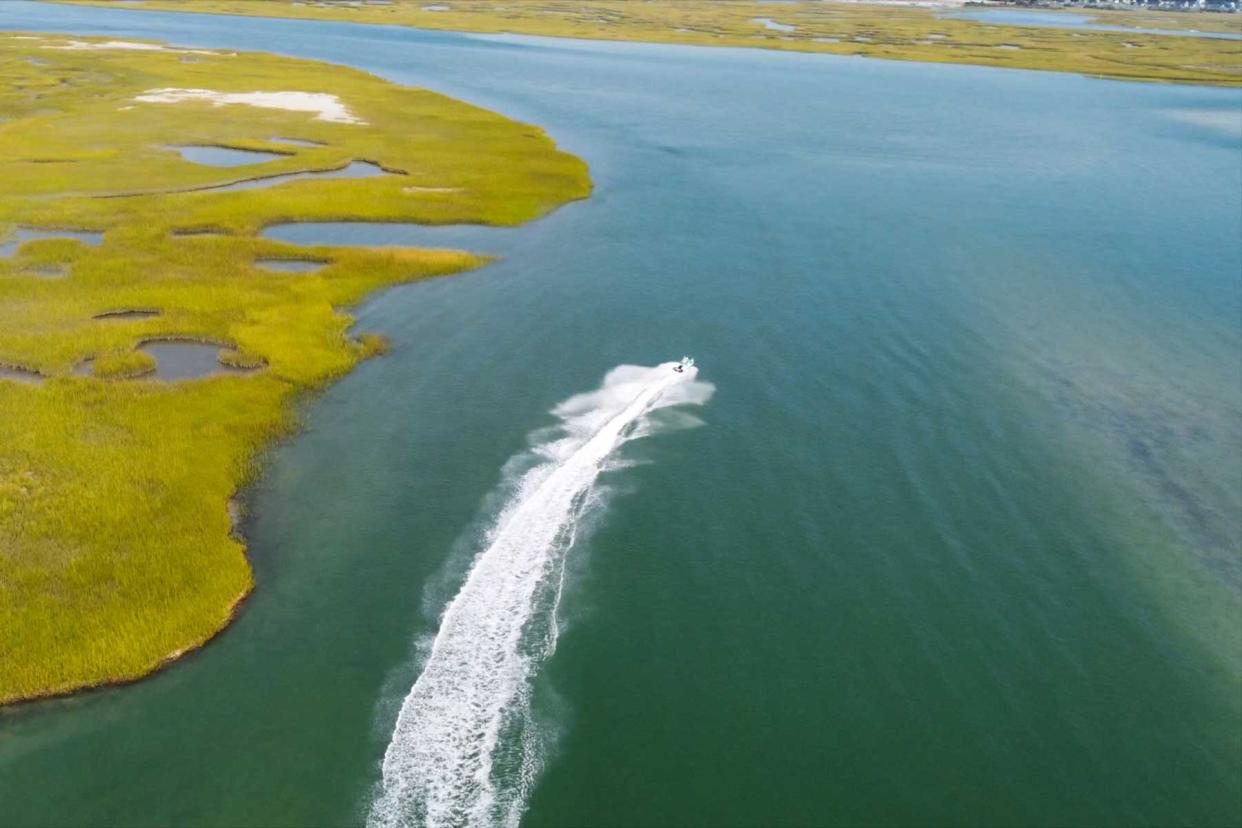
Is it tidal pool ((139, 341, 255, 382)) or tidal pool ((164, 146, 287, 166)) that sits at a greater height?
tidal pool ((164, 146, 287, 166))

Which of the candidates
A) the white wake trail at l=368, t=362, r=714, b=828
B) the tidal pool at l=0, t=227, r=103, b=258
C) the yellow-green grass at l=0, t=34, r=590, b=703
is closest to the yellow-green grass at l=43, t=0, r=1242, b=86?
the yellow-green grass at l=0, t=34, r=590, b=703

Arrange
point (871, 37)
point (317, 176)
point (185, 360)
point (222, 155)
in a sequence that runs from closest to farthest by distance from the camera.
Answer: point (185, 360) < point (317, 176) < point (222, 155) < point (871, 37)

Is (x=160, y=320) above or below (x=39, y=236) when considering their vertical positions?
below

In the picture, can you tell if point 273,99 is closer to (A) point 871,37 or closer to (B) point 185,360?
(B) point 185,360

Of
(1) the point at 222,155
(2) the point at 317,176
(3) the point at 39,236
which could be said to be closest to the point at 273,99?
(1) the point at 222,155

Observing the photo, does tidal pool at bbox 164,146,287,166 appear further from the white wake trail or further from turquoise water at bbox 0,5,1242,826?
the white wake trail

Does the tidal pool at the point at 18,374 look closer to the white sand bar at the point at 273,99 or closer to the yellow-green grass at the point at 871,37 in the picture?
the white sand bar at the point at 273,99
